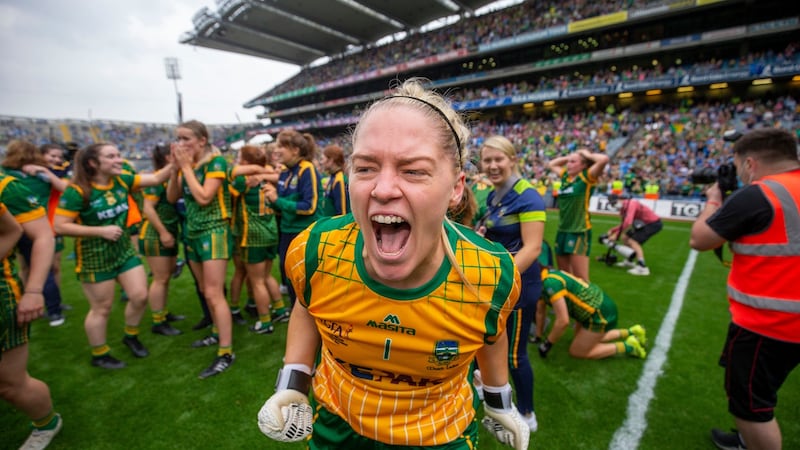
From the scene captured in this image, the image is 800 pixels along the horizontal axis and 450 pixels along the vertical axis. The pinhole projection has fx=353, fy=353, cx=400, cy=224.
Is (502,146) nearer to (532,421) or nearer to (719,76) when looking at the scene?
(532,421)

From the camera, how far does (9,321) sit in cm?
230

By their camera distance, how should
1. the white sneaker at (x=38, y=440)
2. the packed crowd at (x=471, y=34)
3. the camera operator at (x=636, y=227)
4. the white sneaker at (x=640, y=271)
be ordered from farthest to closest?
the packed crowd at (x=471, y=34), the camera operator at (x=636, y=227), the white sneaker at (x=640, y=271), the white sneaker at (x=38, y=440)

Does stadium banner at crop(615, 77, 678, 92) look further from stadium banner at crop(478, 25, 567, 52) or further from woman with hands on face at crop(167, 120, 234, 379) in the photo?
woman with hands on face at crop(167, 120, 234, 379)

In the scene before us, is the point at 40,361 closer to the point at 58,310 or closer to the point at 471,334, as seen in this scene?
the point at 58,310

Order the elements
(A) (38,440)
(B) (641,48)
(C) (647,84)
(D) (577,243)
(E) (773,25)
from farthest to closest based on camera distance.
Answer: (B) (641,48), (C) (647,84), (E) (773,25), (D) (577,243), (A) (38,440)

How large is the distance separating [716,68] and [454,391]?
2870cm

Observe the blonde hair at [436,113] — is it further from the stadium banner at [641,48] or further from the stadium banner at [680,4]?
the stadium banner at [641,48]

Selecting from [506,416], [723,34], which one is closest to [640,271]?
[506,416]

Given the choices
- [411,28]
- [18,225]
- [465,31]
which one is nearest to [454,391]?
[18,225]

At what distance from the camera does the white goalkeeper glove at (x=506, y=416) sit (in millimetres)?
1664

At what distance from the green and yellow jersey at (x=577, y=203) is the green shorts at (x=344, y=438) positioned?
3.96 m

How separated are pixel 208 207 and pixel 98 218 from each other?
1.10 m

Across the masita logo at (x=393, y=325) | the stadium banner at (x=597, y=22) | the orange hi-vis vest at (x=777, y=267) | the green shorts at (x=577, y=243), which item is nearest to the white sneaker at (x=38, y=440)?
the masita logo at (x=393, y=325)

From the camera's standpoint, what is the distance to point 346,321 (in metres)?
1.39
